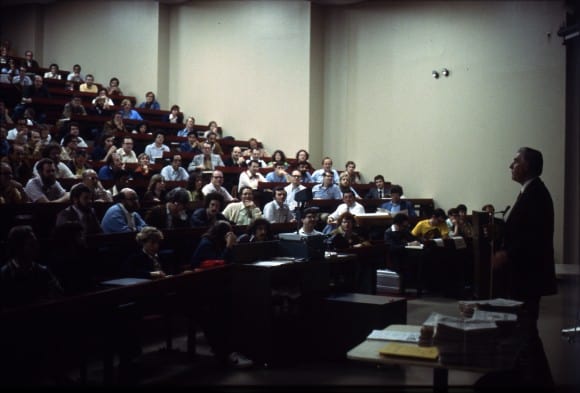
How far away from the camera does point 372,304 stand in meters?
4.46

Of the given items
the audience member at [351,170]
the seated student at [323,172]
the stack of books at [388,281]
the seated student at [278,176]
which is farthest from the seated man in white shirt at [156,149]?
the stack of books at [388,281]

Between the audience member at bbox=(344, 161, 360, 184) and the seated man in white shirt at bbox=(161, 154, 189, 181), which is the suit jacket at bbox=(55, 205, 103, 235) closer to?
the seated man in white shirt at bbox=(161, 154, 189, 181)

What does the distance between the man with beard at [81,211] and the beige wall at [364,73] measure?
21.9 feet

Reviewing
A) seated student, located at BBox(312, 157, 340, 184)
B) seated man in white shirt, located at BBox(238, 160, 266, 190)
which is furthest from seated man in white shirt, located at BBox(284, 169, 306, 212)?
seated student, located at BBox(312, 157, 340, 184)

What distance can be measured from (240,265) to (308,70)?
8210mm

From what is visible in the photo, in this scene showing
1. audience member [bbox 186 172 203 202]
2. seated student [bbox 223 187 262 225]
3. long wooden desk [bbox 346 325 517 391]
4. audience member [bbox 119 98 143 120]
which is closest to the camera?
long wooden desk [bbox 346 325 517 391]

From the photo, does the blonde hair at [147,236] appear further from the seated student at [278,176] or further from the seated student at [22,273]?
the seated student at [278,176]

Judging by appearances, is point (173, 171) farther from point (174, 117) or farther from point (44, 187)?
point (174, 117)

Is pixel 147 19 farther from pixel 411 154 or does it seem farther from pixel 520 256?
pixel 520 256

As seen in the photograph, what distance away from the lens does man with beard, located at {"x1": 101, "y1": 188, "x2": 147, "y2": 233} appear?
607cm

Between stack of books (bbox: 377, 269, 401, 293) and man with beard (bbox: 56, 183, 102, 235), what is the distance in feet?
11.5

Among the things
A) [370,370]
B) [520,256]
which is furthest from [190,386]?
[520,256]

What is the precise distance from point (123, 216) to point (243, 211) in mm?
1755

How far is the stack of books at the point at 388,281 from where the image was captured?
Answer: 7863 millimetres
